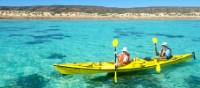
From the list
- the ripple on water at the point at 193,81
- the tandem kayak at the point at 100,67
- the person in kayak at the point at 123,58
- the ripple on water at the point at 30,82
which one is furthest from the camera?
the person in kayak at the point at 123,58

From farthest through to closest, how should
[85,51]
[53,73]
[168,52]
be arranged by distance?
[85,51], [168,52], [53,73]

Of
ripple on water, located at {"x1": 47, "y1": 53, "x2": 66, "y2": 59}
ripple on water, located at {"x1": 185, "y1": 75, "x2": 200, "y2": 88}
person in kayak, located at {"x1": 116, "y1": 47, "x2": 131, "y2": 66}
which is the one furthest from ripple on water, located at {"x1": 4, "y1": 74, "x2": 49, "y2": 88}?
ripple on water, located at {"x1": 185, "y1": 75, "x2": 200, "y2": 88}

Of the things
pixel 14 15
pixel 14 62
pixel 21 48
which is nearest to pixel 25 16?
pixel 14 15

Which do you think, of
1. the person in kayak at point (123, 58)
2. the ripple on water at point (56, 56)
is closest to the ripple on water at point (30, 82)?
the person in kayak at point (123, 58)

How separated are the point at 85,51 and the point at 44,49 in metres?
4.20

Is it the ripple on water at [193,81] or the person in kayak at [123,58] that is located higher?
the person in kayak at [123,58]

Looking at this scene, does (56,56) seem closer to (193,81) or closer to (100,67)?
(100,67)

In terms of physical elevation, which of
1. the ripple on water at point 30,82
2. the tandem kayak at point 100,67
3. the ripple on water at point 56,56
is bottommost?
the ripple on water at point 56,56

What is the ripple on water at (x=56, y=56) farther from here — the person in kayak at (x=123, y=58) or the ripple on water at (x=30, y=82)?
the person in kayak at (x=123, y=58)

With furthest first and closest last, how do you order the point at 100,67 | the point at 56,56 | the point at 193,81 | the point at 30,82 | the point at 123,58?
the point at 56,56 < the point at 123,58 < the point at 193,81 < the point at 100,67 < the point at 30,82

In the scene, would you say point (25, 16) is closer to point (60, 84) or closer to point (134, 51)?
point (134, 51)

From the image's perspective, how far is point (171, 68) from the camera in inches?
866

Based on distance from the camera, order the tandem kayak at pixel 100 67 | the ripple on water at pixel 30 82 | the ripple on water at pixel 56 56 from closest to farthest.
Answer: the ripple on water at pixel 30 82, the tandem kayak at pixel 100 67, the ripple on water at pixel 56 56

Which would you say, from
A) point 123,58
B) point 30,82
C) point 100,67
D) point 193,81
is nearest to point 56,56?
point 30,82
